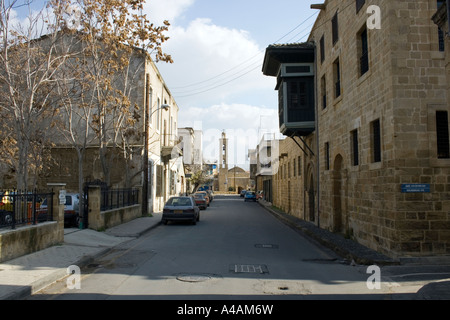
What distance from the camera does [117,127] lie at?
1878 centimetres

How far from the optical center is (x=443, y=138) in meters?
9.96

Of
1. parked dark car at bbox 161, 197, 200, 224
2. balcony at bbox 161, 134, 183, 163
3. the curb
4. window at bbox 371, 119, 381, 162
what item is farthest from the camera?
balcony at bbox 161, 134, 183, 163

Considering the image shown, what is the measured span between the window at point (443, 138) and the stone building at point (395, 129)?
23 millimetres

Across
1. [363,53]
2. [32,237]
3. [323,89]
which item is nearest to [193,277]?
[32,237]

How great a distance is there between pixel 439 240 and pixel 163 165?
24182mm

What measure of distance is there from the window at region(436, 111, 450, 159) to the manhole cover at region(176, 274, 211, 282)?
677 centimetres

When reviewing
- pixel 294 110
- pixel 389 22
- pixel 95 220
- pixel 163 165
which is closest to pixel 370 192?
pixel 389 22

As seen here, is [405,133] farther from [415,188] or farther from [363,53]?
[363,53]

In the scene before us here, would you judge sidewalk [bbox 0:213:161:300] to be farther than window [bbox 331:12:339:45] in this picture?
No

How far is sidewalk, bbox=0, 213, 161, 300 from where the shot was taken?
6.88 meters

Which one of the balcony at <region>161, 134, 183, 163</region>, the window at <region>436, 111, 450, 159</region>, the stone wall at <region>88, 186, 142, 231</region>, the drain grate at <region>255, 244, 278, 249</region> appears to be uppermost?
the balcony at <region>161, 134, 183, 163</region>

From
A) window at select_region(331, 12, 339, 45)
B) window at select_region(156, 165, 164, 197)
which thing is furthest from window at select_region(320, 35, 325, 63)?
window at select_region(156, 165, 164, 197)

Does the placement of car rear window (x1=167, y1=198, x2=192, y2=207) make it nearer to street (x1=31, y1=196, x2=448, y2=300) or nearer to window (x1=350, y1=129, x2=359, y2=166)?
street (x1=31, y1=196, x2=448, y2=300)

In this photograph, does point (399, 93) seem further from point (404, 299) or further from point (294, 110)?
point (294, 110)
